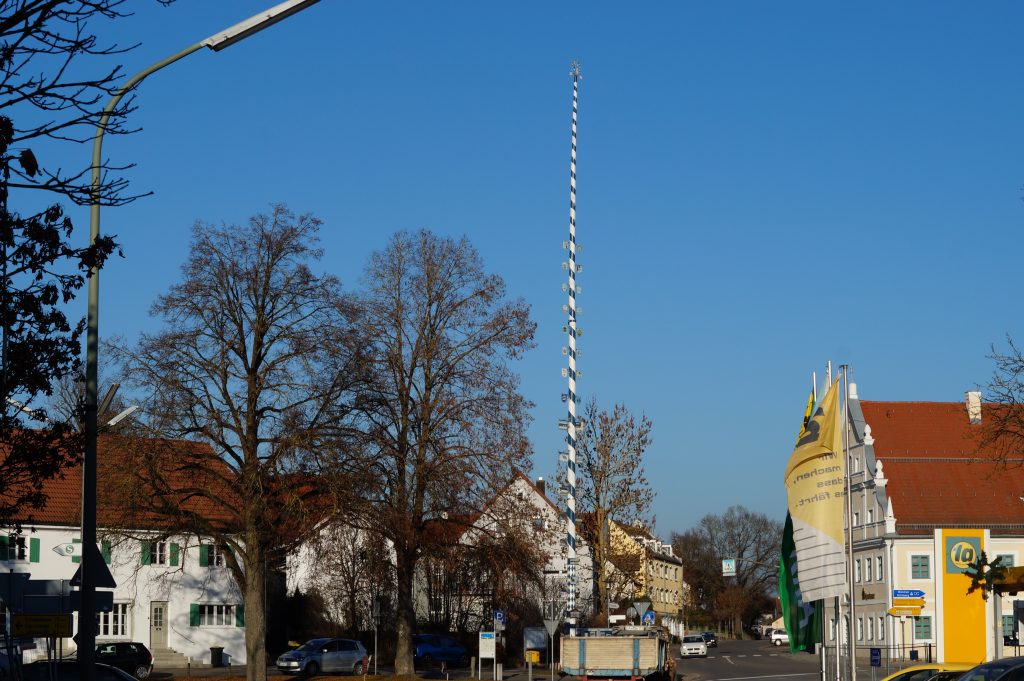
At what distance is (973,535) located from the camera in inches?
2655

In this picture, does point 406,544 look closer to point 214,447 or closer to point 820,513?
point 214,447

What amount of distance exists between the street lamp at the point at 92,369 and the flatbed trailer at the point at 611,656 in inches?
757

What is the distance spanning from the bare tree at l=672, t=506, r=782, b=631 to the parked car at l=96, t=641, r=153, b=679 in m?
86.8

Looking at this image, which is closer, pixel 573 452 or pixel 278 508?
pixel 278 508

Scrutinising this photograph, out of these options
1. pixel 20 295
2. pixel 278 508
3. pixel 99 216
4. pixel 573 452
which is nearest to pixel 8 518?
pixel 20 295

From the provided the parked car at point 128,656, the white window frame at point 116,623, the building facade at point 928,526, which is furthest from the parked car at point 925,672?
the building facade at point 928,526

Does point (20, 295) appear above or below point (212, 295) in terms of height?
below

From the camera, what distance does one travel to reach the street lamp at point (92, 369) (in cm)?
1437

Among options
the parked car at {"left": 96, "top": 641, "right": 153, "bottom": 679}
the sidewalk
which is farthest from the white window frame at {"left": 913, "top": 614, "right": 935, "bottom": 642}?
the parked car at {"left": 96, "top": 641, "right": 153, "bottom": 679}

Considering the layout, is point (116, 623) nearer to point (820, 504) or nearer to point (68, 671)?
point (68, 671)

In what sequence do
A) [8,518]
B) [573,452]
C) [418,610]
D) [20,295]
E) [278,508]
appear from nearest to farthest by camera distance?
1. [20,295]
2. [8,518]
3. [278,508]
4. [573,452]
5. [418,610]

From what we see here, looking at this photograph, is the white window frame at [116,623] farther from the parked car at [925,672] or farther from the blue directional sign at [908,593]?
the parked car at [925,672]

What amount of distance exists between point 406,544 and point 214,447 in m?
7.28

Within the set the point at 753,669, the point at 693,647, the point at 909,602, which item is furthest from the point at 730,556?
the point at 909,602
